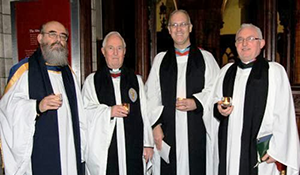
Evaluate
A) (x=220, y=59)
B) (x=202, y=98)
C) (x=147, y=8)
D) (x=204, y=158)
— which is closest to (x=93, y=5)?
(x=147, y=8)

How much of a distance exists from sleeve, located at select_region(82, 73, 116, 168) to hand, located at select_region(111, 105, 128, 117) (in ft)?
0.18

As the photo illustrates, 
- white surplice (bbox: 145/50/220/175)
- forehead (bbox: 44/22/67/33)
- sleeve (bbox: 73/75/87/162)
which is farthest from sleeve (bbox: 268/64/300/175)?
forehead (bbox: 44/22/67/33)

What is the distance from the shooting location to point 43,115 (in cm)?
270

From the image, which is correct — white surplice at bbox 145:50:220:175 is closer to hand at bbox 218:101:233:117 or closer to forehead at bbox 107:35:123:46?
hand at bbox 218:101:233:117

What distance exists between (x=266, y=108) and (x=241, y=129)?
312mm

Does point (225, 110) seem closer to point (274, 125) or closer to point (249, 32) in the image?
point (274, 125)

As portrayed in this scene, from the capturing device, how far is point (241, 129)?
273 centimetres

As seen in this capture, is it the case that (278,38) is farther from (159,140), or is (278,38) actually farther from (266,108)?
(159,140)

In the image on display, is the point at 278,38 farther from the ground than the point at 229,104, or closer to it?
farther from the ground

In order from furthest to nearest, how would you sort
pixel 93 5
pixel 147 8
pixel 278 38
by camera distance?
1. pixel 93 5
2. pixel 147 8
3. pixel 278 38

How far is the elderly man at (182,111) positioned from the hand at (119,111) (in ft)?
1.66

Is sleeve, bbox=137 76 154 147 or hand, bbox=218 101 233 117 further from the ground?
hand, bbox=218 101 233 117

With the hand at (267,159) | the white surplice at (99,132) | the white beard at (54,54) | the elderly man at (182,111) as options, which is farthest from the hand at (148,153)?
the white beard at (54,54)

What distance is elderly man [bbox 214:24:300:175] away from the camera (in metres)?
2.57
